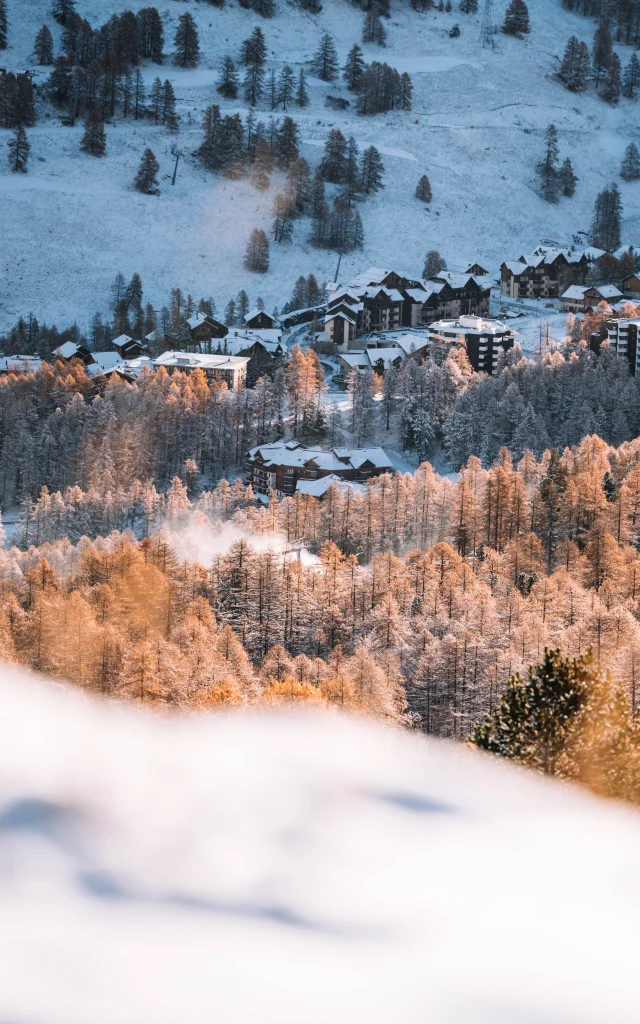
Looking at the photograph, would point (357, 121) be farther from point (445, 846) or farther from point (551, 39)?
point (445, 846)

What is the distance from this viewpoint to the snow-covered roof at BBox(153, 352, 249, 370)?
64625mm

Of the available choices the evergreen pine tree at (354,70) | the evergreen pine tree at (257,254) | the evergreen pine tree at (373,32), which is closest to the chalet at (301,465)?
the evergreen pine tree at (257,254)

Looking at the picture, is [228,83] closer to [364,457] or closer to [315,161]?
[315,161]

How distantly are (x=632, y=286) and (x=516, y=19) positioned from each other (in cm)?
5003

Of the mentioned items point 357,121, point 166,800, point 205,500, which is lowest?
point 205,500

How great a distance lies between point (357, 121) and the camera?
103312mm

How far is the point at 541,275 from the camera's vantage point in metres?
82.0

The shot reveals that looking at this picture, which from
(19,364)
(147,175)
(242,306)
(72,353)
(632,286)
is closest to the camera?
(19,364)

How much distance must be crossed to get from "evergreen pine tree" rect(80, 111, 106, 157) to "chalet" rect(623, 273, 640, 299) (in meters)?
39.6

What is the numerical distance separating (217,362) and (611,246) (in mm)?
40864

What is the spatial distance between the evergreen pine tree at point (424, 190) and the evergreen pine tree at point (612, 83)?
28583 mm

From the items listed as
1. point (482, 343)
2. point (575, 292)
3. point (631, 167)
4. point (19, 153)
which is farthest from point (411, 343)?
point (631, 167)

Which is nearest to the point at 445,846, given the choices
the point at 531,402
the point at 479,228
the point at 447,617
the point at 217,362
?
the point at 447,617

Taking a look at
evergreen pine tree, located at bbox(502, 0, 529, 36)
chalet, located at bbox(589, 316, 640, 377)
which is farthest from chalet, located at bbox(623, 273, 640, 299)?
evergreen pine tree, located at bbox(502, 0, 529, 36)
